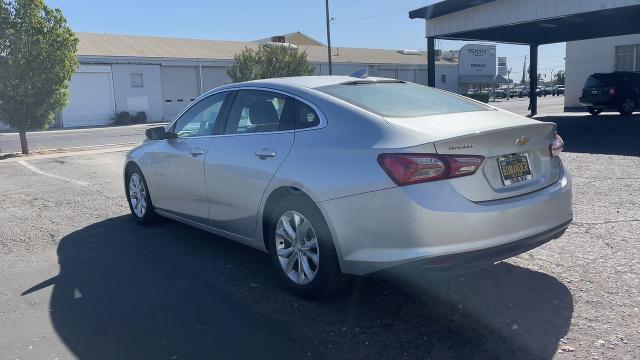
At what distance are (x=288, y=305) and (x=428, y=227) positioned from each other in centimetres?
128

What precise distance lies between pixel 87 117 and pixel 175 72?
21.8ft

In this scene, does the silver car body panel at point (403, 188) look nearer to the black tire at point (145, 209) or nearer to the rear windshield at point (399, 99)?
the rear windshield at point (399, 99)

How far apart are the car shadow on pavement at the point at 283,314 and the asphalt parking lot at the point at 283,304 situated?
0.01m

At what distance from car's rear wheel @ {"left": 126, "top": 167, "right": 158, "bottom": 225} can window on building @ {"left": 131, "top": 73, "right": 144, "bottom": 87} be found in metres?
30.4

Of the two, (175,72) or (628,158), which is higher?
(175,72)

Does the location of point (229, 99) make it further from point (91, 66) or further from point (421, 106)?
point (91, 66)

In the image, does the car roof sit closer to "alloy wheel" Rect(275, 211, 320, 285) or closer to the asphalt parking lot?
"alloy wheel" Rect(275, 211, 320, 285)

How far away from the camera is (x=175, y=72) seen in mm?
36938

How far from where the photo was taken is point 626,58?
1097 inches

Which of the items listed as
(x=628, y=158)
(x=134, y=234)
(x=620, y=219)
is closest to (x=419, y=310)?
(x=620, y=219)

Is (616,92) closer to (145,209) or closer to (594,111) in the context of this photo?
(594,111)

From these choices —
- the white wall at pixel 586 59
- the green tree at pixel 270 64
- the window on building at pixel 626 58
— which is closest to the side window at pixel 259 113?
the green tree at pixel 270 64

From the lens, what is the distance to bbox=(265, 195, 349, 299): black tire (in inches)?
149

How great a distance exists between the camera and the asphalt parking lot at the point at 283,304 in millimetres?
3371
